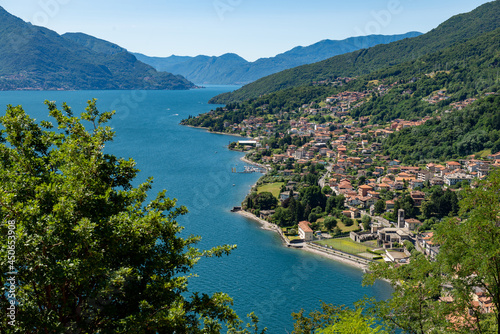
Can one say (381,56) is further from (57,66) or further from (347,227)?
(57,66)

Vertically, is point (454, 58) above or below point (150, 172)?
above

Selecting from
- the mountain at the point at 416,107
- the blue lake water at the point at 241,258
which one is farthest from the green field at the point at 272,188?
the mountain at the point at 416,107

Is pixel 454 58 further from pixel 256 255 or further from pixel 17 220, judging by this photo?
pixel 17 220

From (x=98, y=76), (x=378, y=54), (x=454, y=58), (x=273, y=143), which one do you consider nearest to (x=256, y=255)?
(x=273, y=143)

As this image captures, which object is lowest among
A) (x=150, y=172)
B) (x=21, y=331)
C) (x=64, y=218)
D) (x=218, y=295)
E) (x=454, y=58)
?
(x=150, y=172)

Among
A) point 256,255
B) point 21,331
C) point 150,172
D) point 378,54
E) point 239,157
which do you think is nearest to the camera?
point 21,331

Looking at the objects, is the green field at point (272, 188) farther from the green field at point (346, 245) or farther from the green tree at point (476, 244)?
the green tree at point (476, 244)
